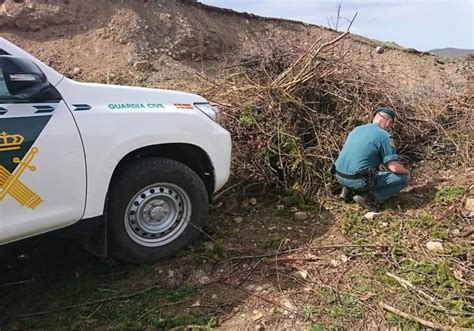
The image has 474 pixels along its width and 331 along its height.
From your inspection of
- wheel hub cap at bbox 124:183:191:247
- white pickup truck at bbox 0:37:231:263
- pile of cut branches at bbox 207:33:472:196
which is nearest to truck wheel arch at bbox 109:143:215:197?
white pickup truck at bbox 0:37:231:263

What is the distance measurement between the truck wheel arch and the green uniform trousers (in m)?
1.67

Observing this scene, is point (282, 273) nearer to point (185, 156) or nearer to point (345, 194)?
point (185, 156)

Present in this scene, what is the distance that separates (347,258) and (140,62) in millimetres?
9091

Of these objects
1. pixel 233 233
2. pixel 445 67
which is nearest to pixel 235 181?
pixel 233 233

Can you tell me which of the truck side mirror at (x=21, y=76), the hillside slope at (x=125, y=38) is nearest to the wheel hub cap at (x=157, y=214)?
the truck side mirror at (x=21, y=76)

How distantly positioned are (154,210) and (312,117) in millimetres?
2957

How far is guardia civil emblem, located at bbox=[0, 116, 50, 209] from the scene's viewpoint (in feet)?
9.45

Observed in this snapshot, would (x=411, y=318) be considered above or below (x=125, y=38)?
below

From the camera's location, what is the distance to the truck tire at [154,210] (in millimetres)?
3572

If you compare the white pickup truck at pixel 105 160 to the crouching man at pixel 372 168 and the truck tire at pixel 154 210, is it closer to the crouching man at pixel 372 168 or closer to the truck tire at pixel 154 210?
the truck tire at pixel 154 210

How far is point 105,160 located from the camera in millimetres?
3336

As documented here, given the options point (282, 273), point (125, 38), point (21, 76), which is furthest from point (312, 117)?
point (125, 38)

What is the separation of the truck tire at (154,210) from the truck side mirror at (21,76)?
34.6 inches

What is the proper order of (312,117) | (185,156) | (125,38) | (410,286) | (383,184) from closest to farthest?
1. (410,286)
2. (185,156)
3. (383,184)
4. (312,117)
5. (125,38)
